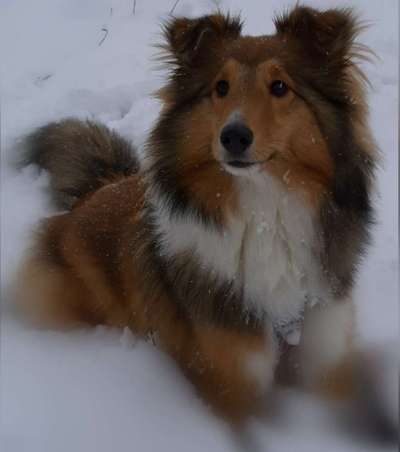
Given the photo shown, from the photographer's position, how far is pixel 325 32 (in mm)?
2346

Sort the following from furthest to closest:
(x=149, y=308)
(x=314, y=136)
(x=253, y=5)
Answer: (x=253, y=5) → (x=149, y=308) → (x=314, y=136)

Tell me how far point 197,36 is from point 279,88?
46 centimetres

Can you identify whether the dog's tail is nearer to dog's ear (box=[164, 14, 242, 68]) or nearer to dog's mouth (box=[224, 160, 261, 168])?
dog's ear (box=[164, 14, 242, 68])

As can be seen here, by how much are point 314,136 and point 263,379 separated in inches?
46.8

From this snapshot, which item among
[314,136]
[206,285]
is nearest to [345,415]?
[206,285]

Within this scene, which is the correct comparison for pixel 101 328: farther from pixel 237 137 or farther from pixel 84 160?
pixel 237 137

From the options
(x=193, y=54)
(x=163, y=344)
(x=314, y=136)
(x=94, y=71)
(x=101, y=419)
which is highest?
(x=193, y=54)

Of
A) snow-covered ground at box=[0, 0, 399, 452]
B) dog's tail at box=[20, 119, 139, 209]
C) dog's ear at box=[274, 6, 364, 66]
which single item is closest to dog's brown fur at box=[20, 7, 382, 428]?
dog's ear at box=[274, 6, 364, 66]

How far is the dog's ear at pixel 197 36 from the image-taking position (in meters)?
2.49

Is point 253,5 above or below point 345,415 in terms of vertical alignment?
above

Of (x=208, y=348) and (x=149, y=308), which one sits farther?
(x=149, y=308)

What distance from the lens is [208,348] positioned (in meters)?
2.71

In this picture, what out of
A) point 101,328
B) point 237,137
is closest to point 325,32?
point 237,137

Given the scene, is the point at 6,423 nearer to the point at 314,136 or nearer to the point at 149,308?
the point at 149,308
